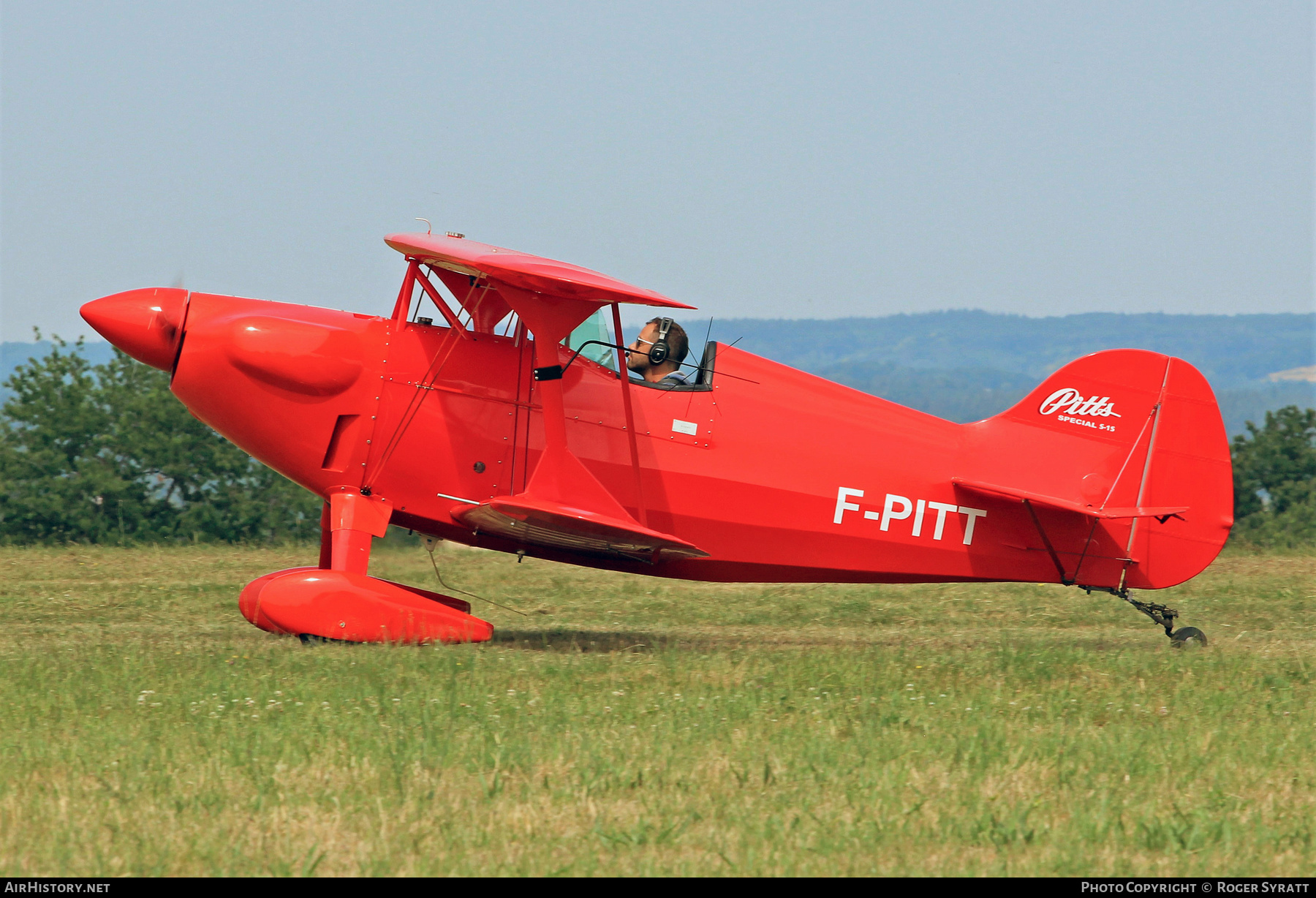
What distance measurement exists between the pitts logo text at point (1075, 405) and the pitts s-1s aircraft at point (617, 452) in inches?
0.8

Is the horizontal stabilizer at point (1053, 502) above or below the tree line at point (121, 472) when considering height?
above

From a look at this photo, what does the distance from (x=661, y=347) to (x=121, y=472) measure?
21779 mm

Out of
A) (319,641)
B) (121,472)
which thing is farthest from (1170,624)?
(121,472)

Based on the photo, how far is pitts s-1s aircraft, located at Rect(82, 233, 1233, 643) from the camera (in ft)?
31.1

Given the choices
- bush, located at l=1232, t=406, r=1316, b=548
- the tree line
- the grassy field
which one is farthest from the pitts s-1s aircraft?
bush, located at l=1232, t=406, r=1316, b=548

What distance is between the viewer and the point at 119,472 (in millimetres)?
28406

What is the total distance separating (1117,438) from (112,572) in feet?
38.2

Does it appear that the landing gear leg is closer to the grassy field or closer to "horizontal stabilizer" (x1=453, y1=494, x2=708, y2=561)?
the grassy field

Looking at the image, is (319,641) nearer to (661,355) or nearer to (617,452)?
(617,452)

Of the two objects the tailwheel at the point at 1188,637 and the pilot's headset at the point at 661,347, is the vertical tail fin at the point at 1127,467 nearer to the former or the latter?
the tailwheel at the point at 1188,637

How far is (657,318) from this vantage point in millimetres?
10500

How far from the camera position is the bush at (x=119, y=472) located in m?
27.1

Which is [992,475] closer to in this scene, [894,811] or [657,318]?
[657,318]

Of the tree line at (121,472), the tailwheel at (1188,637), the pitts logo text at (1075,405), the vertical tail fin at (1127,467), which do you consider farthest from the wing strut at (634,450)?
the tree line at (121,472)
